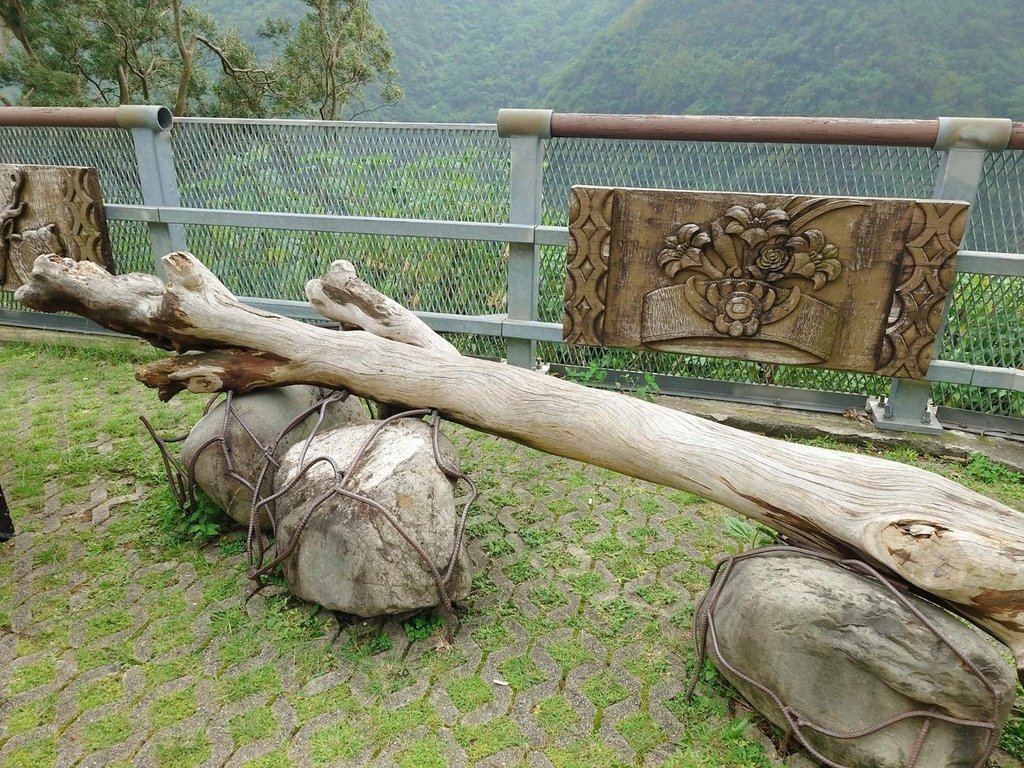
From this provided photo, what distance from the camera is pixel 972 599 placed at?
1.97 meters

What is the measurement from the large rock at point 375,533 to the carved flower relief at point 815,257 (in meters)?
2.39

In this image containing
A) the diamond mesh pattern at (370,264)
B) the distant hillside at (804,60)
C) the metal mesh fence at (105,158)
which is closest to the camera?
the diamond mesh pattern at (370,264)

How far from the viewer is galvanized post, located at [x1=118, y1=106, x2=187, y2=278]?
521 cm

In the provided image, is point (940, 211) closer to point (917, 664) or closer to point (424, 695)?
point (917, 664)

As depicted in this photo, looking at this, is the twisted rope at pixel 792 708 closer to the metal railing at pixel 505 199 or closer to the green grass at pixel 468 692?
the green grass at pixel 468 692

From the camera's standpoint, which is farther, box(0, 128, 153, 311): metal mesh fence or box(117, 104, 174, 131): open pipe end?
box(0, 128, 153, 311): metal mesh fence

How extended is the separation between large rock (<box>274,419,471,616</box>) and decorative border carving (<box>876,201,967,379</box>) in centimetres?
278

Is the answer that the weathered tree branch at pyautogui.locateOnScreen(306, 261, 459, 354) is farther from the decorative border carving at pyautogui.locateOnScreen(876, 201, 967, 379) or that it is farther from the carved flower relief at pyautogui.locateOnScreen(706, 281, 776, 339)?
the decorative border carving at pyautogui.locateOnScreen(876, 201, 967, 379)

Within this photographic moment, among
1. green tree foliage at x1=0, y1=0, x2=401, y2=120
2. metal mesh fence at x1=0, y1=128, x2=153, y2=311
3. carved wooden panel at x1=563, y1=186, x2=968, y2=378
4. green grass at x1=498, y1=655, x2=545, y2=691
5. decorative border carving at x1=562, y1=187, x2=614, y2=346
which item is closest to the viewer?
green grass at x1=498, y1=655, x2=545, y2=691

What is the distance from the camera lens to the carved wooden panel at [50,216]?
17.7 feet

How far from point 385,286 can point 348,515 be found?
295 centimetres

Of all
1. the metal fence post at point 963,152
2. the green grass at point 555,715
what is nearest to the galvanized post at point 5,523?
the green grass at point 555,715

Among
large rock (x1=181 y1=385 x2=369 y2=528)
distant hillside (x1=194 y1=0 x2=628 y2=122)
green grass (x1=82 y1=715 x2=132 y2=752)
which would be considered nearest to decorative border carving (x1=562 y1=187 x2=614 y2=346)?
large rock (x1=181 y1=385 x2=369 y2=528)

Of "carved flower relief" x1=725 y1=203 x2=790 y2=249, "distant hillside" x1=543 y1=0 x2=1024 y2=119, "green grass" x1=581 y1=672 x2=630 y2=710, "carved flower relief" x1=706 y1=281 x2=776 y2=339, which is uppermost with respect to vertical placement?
"distant hillside" x1=543 y1=0 x2=1024 y2=119
